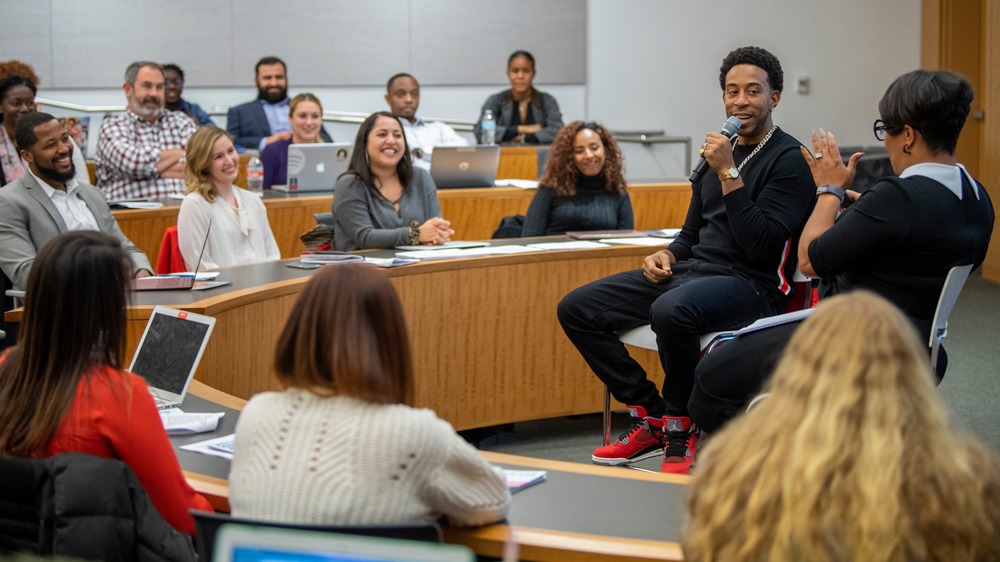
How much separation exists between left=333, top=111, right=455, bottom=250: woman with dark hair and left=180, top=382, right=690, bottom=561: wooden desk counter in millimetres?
2308

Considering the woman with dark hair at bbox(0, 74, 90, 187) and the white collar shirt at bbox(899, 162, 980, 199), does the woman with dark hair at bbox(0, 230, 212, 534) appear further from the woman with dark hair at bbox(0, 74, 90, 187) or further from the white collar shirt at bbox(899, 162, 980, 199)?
the woman with dark hair at bbox(0, 74, 90, 187)

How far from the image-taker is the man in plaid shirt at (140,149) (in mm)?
5906

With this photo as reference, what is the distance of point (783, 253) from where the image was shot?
3180 mm

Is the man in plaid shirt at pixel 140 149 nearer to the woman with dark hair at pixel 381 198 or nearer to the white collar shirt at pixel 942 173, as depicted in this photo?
the woman with dark hair at pixel 381 198

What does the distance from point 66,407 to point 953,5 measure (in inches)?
321

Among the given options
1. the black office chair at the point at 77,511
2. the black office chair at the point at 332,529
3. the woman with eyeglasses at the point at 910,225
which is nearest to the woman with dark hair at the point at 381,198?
the woman with eyeglasses at the point at 910,225

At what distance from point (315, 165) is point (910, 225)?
13.1 feet

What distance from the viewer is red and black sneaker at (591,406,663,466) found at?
11.1 ft

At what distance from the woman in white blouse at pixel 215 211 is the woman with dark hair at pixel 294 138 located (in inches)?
79.6

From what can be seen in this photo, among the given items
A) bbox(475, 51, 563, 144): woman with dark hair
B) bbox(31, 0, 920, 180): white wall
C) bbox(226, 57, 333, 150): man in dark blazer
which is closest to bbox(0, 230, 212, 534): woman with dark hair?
bbox(226, 57, 333, 150): man in dark blazer

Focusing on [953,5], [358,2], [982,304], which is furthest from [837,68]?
[358,2]

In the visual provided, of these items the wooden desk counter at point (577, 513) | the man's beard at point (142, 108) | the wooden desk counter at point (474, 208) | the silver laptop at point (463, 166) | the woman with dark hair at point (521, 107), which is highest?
the woman with dark hair at point (521, 107)

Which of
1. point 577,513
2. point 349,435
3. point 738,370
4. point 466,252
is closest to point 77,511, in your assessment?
point 349,435

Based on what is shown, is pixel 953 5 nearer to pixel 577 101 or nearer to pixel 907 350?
pixel 577 101
